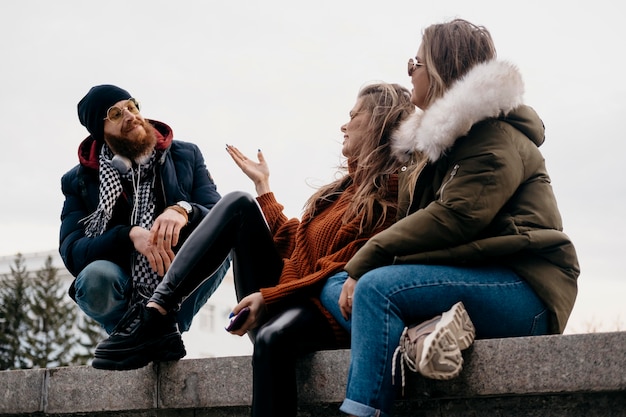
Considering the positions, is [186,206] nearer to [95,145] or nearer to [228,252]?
[228,252]

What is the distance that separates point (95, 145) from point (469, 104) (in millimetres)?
2523

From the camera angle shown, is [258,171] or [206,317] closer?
[258,171]

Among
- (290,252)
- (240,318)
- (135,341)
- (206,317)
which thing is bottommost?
(206,317)

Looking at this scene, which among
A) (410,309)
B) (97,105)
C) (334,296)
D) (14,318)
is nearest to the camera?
(410,309)

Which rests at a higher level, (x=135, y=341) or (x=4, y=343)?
(x=135, y=341)

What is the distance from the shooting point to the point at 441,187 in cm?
362

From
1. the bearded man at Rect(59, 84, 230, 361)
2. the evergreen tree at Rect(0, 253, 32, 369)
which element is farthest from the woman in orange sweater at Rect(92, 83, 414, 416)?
the evergreen tree at Rect(0, 253, 32, 369)

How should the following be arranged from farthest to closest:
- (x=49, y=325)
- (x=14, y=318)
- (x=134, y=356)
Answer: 1. (x=49, y=325)
2. (x=14, y=318)
3. (x=134, y=356)

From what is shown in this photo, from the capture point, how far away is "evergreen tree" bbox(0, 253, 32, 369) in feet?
147

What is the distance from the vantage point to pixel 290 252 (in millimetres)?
4574

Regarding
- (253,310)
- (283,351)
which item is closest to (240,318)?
(253,310)

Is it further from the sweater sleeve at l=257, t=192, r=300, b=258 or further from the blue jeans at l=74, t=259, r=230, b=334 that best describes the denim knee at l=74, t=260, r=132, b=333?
the sweater sleeve at l=257, t=192, r=300, b=258

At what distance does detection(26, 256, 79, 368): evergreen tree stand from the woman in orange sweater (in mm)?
43113

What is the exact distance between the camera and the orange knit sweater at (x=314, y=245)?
4.03 meters
